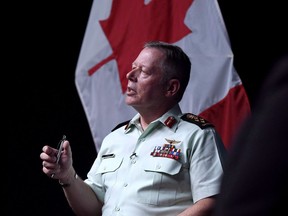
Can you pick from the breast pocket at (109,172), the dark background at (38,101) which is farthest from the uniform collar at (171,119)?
the dark background at (38,101)

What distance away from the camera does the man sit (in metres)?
2.09

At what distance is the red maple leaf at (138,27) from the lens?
9.87 ft

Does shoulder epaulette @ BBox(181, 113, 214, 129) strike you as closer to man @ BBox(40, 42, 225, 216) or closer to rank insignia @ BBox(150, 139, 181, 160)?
man @ BBox(40, 42, 225, 216)

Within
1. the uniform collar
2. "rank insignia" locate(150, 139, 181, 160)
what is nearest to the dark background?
the uniform collar

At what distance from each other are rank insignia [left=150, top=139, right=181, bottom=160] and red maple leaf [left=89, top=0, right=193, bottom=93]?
90 centimetres

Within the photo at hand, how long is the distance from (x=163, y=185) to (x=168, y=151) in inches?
4.9

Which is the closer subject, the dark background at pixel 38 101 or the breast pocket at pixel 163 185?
Answer: the breast pocket at pixel 163 185

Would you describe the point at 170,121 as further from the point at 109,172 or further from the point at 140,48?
the point at 140,48

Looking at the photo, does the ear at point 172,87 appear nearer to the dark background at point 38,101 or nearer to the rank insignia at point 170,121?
the rank insignia at point 170,121

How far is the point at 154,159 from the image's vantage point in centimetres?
216

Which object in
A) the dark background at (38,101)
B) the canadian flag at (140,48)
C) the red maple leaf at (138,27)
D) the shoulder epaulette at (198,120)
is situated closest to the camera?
the shoulder epaulette at (198,120)

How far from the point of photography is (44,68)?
10.8 feet

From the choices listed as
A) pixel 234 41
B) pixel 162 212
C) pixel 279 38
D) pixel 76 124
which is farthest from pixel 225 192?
pixel 76 124

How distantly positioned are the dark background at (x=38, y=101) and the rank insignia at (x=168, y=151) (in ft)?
3.70
